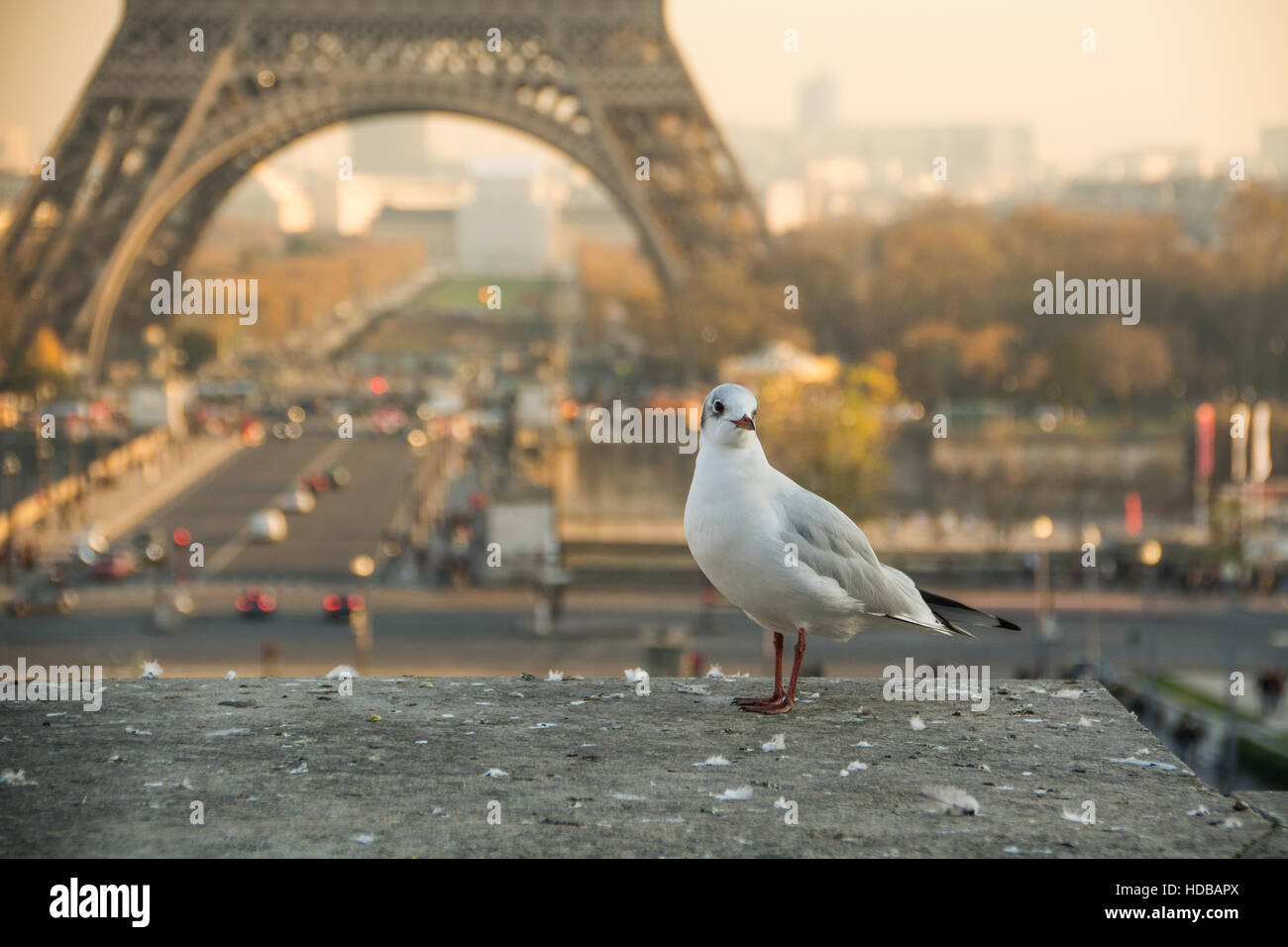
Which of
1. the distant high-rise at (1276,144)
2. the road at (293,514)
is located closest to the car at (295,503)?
Answer: the road at (293,514)

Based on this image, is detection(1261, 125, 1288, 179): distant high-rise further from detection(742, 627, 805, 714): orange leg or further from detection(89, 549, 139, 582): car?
detection(742, 627, 805, 714): orange leg

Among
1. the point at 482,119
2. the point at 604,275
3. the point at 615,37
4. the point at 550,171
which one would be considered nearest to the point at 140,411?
the point at 482,119

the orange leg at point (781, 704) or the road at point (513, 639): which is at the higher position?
the orange leg at point (781, 704)

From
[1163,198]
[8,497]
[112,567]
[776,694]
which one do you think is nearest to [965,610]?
[776,694]

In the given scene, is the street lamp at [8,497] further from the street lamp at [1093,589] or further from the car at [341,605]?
the street lamp at [1093,589]

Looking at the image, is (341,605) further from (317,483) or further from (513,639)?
(317,483)
